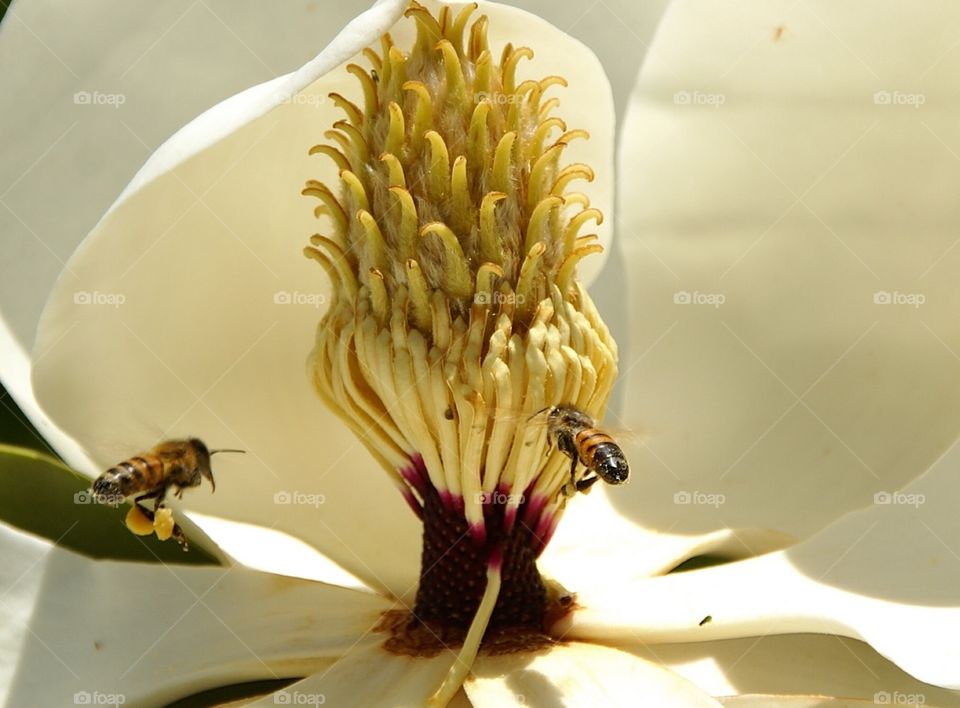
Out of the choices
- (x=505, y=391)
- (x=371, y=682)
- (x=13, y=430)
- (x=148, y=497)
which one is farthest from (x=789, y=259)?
(x=13, y=430)

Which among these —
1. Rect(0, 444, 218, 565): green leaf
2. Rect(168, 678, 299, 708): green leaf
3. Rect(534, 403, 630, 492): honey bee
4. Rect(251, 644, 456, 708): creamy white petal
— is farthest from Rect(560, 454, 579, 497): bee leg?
Rect(0, 444, 218, 565): green leaf

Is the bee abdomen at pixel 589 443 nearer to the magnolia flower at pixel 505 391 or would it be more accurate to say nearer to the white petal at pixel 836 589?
the magnolia flower at pixel 505 391

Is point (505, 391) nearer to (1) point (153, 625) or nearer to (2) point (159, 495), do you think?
(2) point (159, 495)

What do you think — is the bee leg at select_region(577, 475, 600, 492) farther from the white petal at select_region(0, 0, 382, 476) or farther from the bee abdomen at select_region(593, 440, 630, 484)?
the white petal at select_region(0, 0, 382, 476)

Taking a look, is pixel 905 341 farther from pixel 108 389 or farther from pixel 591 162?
pixel 108 389

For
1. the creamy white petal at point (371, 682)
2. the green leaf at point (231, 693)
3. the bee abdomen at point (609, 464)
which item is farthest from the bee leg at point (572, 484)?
the green leaf at point (231, 693)

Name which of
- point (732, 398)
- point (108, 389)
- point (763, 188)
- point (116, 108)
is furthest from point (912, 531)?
point (116, 108)

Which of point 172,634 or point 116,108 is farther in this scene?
point 116,108
